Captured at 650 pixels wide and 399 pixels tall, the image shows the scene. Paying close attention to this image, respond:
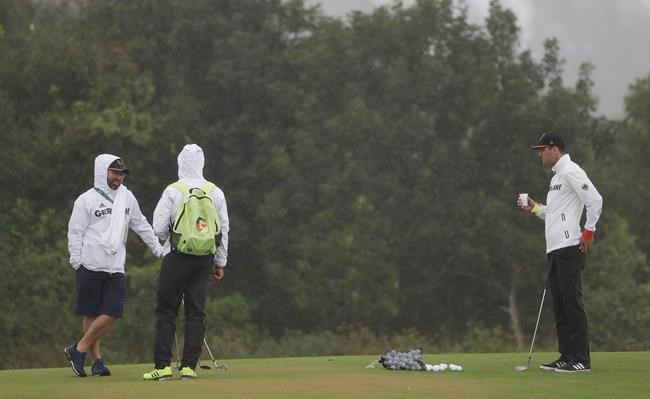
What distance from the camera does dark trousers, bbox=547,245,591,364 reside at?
13.1 meters

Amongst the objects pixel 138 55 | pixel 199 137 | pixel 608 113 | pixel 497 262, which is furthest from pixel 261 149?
pixel 608 113

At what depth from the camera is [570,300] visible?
1318 cm

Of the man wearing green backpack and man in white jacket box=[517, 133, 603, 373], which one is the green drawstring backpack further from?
man in white jacket box=[517, 133, 603, 373]

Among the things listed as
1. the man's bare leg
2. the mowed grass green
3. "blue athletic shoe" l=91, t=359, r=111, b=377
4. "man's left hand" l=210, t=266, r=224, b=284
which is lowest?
the mowed grass green

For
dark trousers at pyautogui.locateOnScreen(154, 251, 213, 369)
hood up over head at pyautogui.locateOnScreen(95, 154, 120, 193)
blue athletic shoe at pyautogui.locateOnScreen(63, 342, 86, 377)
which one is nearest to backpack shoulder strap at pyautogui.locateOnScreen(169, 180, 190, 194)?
dark trousers at pyautogui.locateOnScreen(154, 251, 213, 369)

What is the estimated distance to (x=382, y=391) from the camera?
438 inches

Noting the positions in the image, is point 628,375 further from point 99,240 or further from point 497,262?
point 497,262

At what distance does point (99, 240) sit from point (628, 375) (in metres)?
5.29

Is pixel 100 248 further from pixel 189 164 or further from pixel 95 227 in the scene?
pixel 189 164

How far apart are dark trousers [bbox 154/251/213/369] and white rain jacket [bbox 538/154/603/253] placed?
3.37 m

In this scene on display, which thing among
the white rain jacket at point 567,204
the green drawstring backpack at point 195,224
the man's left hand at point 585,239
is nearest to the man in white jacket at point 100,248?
the green drawstring backpack at point 195,224

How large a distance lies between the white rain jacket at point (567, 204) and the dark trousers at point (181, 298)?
337 cm

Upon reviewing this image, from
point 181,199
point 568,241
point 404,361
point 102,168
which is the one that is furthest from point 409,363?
point 102,168

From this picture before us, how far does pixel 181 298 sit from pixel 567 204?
12.5ft
